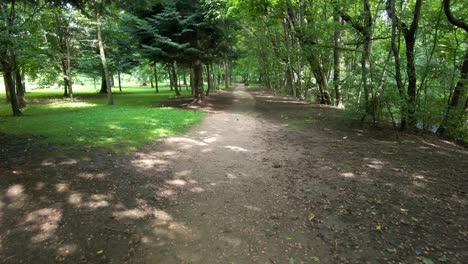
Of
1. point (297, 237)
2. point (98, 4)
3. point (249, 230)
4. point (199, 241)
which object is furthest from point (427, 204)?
Result: point (98, 4)

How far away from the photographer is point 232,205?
4.36 meters

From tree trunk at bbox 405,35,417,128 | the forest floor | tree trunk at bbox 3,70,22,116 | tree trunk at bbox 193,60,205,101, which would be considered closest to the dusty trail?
the forest floor

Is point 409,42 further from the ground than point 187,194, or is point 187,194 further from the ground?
point 409,42

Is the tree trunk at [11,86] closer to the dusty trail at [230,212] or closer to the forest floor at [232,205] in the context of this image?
the forest floor at [232,205]

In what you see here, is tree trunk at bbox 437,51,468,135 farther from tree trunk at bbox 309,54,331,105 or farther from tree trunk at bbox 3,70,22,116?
tree trunk at bbox 3,70,22,116

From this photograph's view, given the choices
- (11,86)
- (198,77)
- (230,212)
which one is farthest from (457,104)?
(11,86)

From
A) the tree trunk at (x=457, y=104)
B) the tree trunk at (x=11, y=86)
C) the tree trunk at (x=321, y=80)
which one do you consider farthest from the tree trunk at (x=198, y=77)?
the tree trunk at (x=457, y=104)

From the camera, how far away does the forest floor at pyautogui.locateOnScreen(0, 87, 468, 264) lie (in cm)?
322

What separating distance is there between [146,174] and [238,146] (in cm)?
302

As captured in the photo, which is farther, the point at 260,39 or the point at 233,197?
the point at 260,39

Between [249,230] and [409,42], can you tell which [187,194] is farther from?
[409,42]

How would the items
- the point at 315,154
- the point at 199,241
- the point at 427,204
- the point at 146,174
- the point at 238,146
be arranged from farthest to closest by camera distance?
the point at 238,146
the point at 315,154
the point at 146,174
the point at 427,204
the point at 199,241

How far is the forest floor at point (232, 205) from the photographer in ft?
10.6

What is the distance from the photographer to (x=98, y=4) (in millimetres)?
7023
